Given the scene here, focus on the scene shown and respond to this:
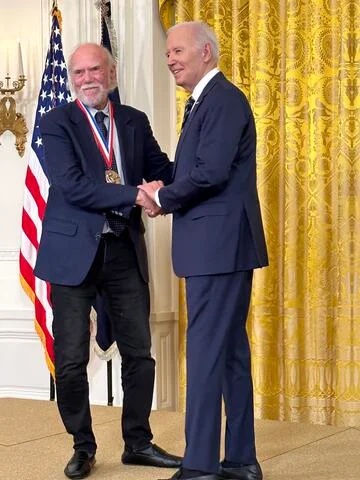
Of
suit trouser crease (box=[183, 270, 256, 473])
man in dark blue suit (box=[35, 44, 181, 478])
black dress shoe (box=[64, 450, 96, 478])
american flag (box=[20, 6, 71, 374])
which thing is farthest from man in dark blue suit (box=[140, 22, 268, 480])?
american flag (box=[20, 6, 71, 374])

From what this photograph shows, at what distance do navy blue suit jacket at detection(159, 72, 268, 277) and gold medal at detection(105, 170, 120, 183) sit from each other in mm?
389

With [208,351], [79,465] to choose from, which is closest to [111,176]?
[208,351]

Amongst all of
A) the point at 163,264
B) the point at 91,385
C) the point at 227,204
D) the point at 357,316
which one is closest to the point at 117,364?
the point at 91,385

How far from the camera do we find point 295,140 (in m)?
4.73

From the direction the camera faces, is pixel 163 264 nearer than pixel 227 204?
No

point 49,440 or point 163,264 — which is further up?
point 163,264

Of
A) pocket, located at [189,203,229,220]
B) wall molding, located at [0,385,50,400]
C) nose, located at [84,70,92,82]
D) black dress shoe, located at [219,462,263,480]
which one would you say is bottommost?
wall molding, located at [0,385,50,400]

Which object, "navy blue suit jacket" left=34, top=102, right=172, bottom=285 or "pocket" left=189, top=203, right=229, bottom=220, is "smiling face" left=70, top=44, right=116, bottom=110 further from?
"pocket" left=189, top=203, right=229, bottom=220

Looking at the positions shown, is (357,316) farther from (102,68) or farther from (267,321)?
(102,68)

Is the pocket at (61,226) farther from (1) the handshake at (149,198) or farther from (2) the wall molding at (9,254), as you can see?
(2) the wall molding at (9,254)

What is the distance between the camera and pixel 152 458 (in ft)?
11.3

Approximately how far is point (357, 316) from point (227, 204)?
1.89 metres

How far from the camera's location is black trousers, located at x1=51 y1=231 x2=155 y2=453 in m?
3.35

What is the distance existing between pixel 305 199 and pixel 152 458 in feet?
6.16
